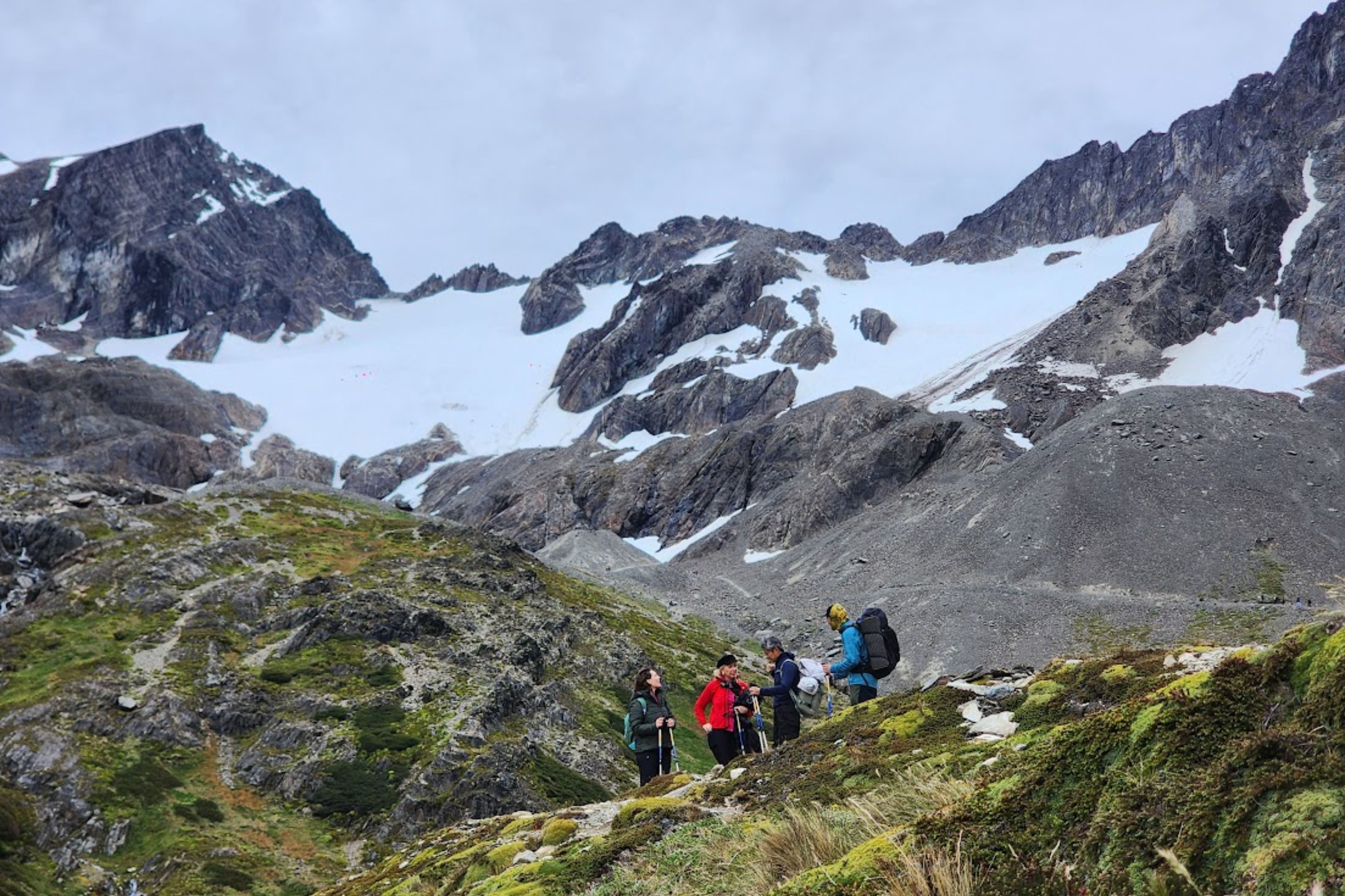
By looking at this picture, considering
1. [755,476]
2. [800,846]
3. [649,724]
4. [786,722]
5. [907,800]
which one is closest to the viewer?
[800,846]

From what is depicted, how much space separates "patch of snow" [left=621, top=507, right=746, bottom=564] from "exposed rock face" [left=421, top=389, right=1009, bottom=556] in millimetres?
1856

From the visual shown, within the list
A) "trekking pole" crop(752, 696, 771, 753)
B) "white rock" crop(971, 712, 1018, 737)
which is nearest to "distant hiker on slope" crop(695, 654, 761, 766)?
"trekking pole" crop(752, 696, 771, 753)

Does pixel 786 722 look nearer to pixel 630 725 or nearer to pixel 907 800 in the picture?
pixel 630 725

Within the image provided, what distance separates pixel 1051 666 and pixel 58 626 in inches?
2198

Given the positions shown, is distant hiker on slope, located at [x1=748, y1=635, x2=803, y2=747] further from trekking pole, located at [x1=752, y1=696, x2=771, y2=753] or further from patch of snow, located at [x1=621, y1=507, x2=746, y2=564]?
patch of snow, located at [x1=621, y1=507, x2=746, y2=564]

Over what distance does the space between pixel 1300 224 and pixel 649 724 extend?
7594 inches

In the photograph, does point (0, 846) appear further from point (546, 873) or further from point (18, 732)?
point (546, 873)

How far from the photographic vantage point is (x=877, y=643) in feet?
55.5

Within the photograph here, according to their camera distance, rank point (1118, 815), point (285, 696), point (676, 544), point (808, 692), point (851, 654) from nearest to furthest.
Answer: point (1118, 815), point (851, 654), point (808, 692), point (285, 696), point (676, 544)

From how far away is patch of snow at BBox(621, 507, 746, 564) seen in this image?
147 m

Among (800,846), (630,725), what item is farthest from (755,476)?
(800,846)

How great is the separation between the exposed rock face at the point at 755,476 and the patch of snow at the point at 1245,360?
40929 millimetres

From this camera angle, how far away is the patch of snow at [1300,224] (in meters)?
155

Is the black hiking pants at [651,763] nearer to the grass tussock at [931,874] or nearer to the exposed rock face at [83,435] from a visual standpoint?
the grass tussock at [931,874]
